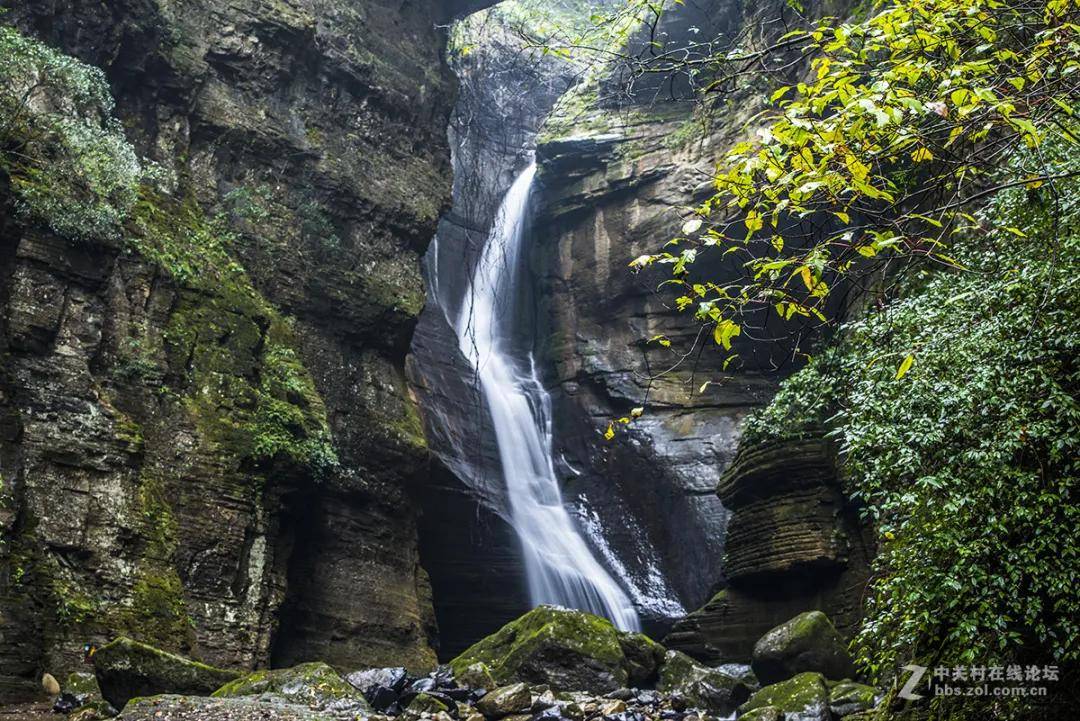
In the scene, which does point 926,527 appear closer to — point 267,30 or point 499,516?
point 499,516

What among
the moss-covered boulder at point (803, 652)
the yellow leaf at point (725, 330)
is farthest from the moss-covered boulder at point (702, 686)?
Answer: the yellow leaf at point (725, 330)

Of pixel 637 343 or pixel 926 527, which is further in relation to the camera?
pixel 637 343

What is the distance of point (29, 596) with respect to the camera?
8578mm

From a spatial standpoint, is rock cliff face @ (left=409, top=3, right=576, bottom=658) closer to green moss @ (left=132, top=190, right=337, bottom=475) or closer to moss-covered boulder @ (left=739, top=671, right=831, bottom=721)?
green moss @ (left=132, top=190, right=337, bottom=475)

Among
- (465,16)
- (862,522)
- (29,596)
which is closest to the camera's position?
(29,596)

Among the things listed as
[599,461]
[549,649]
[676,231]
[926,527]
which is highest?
[676,231]

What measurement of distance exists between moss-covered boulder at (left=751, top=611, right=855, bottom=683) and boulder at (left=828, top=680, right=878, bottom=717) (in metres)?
1.32

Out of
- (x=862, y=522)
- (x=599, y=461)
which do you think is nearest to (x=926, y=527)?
(x=862, y=522)

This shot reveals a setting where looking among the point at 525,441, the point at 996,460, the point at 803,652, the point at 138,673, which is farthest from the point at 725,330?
the point at 525,441

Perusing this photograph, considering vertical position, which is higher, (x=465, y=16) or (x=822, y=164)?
(x=465, y=16)

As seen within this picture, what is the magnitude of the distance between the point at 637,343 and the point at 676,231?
296cm

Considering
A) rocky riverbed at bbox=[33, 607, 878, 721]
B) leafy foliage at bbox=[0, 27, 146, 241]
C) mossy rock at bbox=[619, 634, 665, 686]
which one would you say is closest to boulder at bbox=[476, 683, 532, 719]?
rocky riverbed at bbox=[33, 607, 878, 721]

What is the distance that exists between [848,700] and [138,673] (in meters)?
7.13

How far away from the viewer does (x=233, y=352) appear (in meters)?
12.2
